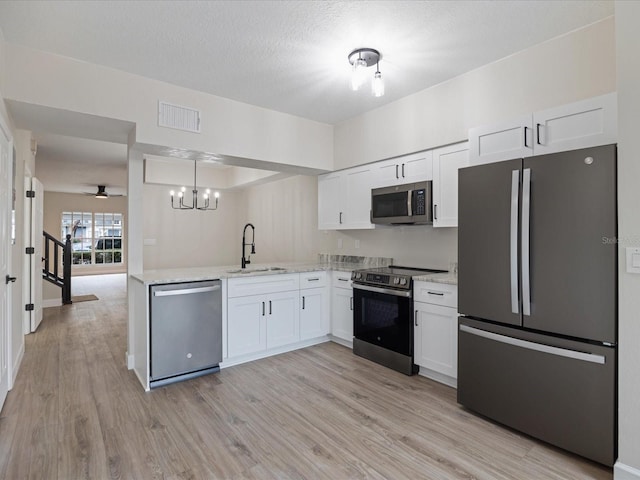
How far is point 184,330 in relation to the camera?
3.17 metres

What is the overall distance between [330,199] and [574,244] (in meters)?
2.86

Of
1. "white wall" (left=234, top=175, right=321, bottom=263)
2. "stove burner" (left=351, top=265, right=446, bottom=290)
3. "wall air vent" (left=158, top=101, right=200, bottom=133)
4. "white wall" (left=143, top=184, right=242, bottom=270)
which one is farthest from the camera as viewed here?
"white wall" (left=143, top=184, right=242, bottom=270)

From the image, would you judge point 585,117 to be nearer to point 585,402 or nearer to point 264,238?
point 585,402

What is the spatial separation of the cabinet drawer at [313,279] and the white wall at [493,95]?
54.1 inches

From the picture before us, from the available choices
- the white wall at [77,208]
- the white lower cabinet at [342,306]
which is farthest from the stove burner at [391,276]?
the white wall at [77,208]

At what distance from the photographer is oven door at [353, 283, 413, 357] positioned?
3250 millimetres

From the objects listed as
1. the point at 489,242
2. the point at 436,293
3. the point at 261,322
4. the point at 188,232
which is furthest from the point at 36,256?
the point at 489,242

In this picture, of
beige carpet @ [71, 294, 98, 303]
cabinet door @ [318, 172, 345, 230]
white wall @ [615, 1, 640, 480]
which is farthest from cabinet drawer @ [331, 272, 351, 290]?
beige carpet @ [71, 294, 98, 303]

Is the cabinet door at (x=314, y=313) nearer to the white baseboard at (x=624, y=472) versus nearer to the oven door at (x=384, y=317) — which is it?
the oven door at (x=384, y=317)

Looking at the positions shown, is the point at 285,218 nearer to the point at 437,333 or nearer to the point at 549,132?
the point at 437,333

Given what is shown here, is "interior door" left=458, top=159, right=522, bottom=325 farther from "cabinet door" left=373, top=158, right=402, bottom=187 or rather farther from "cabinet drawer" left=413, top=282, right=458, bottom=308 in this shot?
"cabinet door" left=373, top=158, right=402, bottom=187

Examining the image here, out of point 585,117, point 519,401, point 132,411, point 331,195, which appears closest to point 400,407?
point 519,401

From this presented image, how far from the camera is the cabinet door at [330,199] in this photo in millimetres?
4328

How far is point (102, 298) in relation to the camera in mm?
7309
